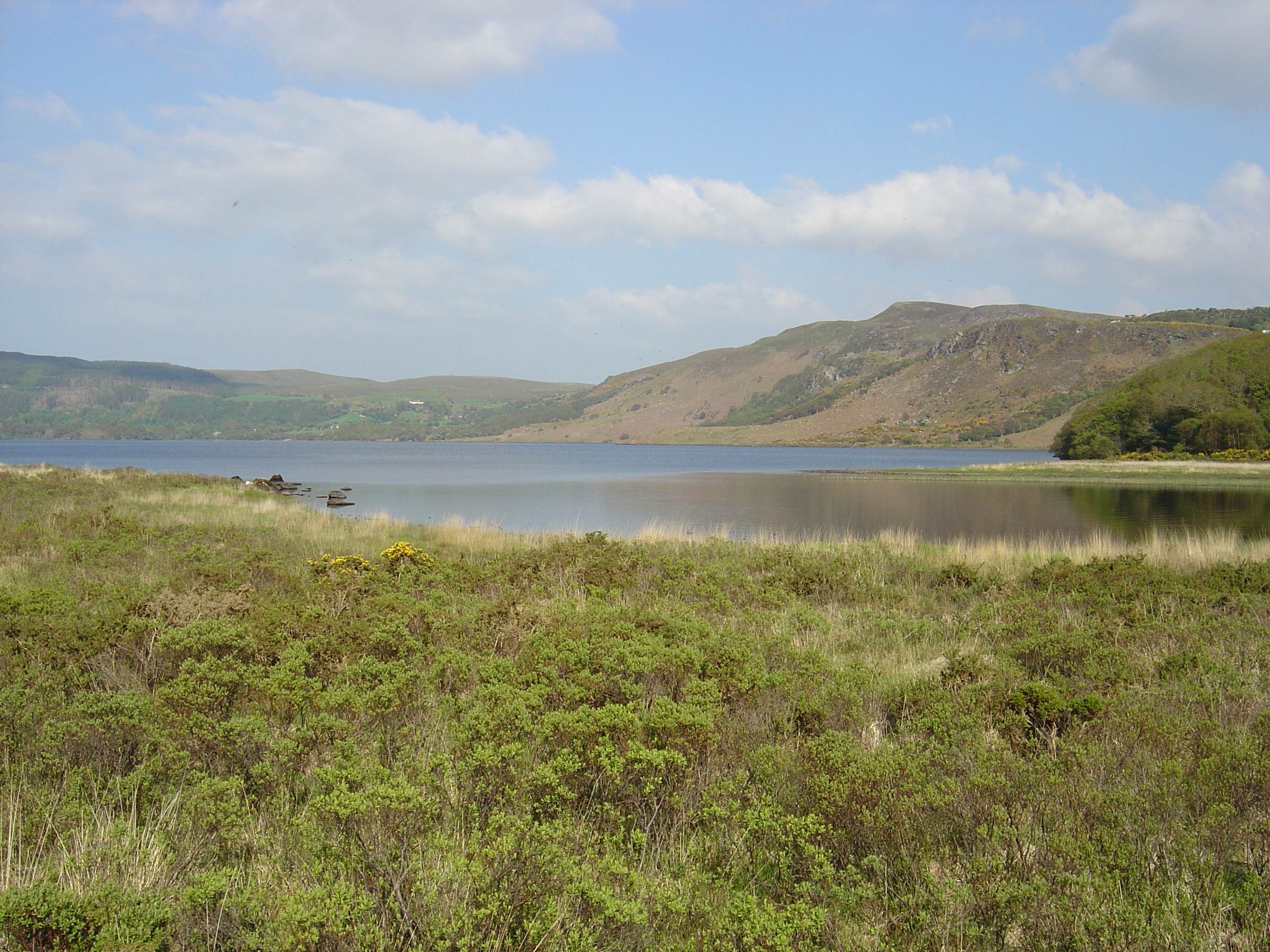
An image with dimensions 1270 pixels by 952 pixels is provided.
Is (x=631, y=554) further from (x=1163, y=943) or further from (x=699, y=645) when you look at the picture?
(x=1163, y=943)

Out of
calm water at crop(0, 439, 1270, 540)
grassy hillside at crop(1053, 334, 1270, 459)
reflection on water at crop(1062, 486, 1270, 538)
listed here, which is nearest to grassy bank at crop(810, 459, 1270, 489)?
calm water at crop(0, 439, 1270, 540)

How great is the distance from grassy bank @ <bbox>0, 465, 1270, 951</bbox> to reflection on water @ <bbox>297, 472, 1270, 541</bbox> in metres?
13.5

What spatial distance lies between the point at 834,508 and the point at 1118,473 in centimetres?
2948

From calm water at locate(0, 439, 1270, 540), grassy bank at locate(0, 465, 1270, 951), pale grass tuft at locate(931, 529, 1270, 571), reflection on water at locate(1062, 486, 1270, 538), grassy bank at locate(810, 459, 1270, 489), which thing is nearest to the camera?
grassy bank at locate(0, 465, 1270, 951)

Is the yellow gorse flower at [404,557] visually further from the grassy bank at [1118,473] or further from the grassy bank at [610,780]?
the grassy bank at [1118,473]

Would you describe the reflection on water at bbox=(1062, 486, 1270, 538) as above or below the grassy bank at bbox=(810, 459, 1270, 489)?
below

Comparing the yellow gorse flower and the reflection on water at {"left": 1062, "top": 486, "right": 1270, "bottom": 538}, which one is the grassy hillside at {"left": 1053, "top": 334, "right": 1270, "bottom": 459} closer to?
the reflection on water at {"left": 1062, "top": 486, "right": 1270, "bottom": 538}

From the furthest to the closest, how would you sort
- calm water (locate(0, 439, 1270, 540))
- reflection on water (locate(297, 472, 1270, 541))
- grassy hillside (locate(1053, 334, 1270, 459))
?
grassy hillside (locate(1053, 334, 1270, 459))
calm water (locate(0, 439, 1270, 540))
reflection on water (locate(297, 472, 1270, 541))

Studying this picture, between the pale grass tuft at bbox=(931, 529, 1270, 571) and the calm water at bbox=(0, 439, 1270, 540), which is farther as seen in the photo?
the calm water at bbox=(0, 439, 1270, 540)

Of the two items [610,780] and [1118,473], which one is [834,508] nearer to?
[1118,473]

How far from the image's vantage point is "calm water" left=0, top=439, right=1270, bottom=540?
27.1 meters

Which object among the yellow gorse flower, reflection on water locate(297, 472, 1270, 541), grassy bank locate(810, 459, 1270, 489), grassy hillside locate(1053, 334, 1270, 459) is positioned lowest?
reflection on water locate(297, 472, 1270, 541)

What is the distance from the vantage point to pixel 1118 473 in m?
52.3

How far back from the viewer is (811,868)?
12.2ft
